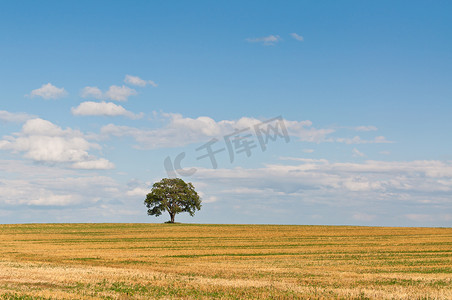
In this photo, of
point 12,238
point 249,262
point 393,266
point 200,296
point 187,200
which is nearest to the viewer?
point 200,296

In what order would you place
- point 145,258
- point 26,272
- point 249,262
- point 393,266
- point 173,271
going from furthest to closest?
point 145,258 → point 249,262 → point 393,266 → point 173,271 → point 26,272

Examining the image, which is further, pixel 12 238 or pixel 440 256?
pixel 12 238

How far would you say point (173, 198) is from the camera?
117 m

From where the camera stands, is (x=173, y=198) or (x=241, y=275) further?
(x=173, y=198)

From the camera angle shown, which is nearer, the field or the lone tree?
the field

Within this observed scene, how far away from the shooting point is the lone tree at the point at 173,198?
11644 cm

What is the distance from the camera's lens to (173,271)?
36125 mm

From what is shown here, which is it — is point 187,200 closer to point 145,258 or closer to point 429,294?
point 145,258

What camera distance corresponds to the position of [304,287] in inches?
1063

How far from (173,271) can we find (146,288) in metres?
9.83

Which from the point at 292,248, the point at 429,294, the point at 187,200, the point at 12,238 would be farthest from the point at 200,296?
the point at 187,200

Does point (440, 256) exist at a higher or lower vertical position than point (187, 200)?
lower

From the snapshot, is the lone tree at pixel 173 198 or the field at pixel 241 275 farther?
the lone tree at pixel 173 198

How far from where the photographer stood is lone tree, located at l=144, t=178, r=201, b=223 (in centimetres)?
11644
